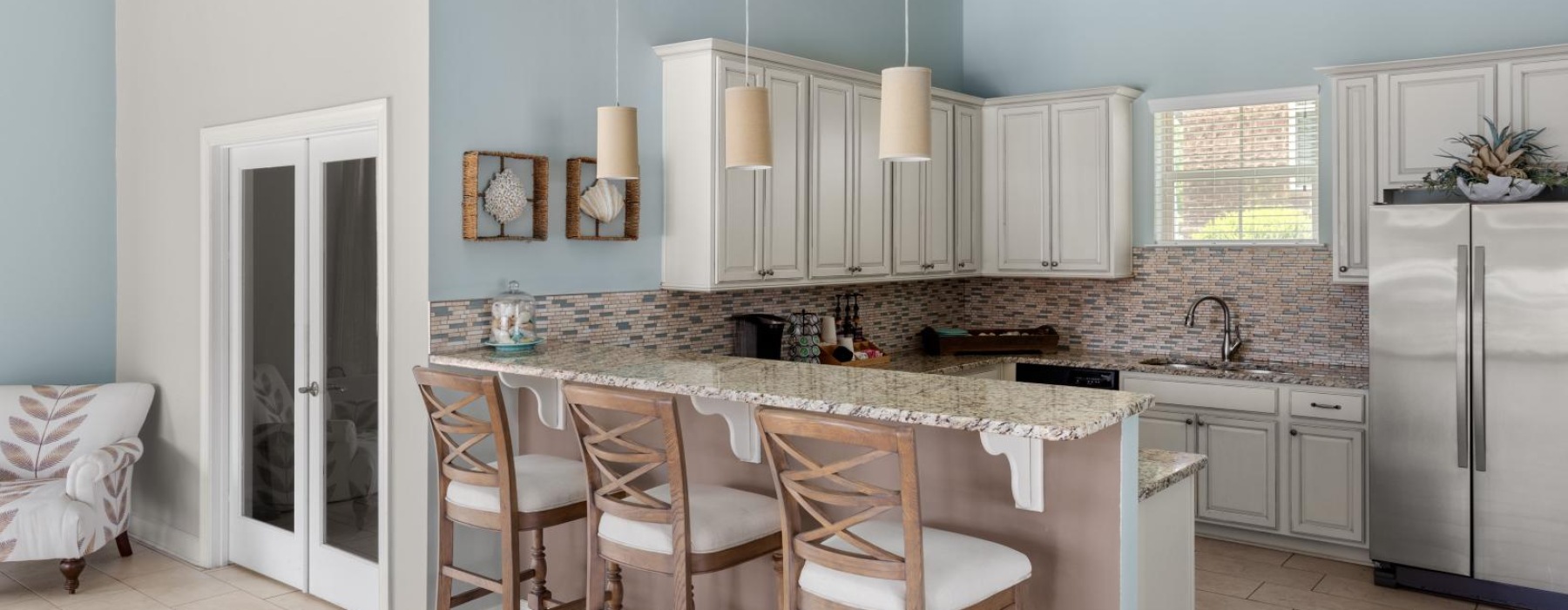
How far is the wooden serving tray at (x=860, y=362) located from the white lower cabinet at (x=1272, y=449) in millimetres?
1243

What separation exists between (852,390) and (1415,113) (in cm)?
340

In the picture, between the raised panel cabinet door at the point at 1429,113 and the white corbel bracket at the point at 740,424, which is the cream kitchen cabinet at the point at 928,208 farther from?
the white corbel bracket at the point at 740,424

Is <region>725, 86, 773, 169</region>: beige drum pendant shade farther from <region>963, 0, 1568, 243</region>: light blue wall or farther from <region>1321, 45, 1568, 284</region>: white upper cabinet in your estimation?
<region>963, 0, 1568, 243</region>: light blue wall

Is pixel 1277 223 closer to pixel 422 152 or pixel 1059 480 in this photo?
pixel 1059 480

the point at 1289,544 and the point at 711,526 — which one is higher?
the point at 711,526

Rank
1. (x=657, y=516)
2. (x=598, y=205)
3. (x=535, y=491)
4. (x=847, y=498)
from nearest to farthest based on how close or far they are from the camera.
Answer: (x=847, y=498)
(x=657, y=516)
(x=535, y=491)
(x=598, y=205)

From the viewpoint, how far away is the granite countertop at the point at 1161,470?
2.84 m

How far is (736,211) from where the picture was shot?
4.63 meters

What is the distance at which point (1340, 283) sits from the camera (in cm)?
532

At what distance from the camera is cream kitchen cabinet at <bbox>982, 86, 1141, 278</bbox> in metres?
5.86

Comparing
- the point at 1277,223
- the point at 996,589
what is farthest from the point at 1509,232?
the point at 996,589

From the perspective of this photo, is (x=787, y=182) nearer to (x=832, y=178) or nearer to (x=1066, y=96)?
(x=832, y=178)

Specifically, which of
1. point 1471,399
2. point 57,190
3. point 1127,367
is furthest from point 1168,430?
point 57,190

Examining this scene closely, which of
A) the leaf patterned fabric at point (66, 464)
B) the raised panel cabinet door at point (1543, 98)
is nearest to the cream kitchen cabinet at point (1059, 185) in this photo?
the raised panel cabinet door at point (1543, 98)
